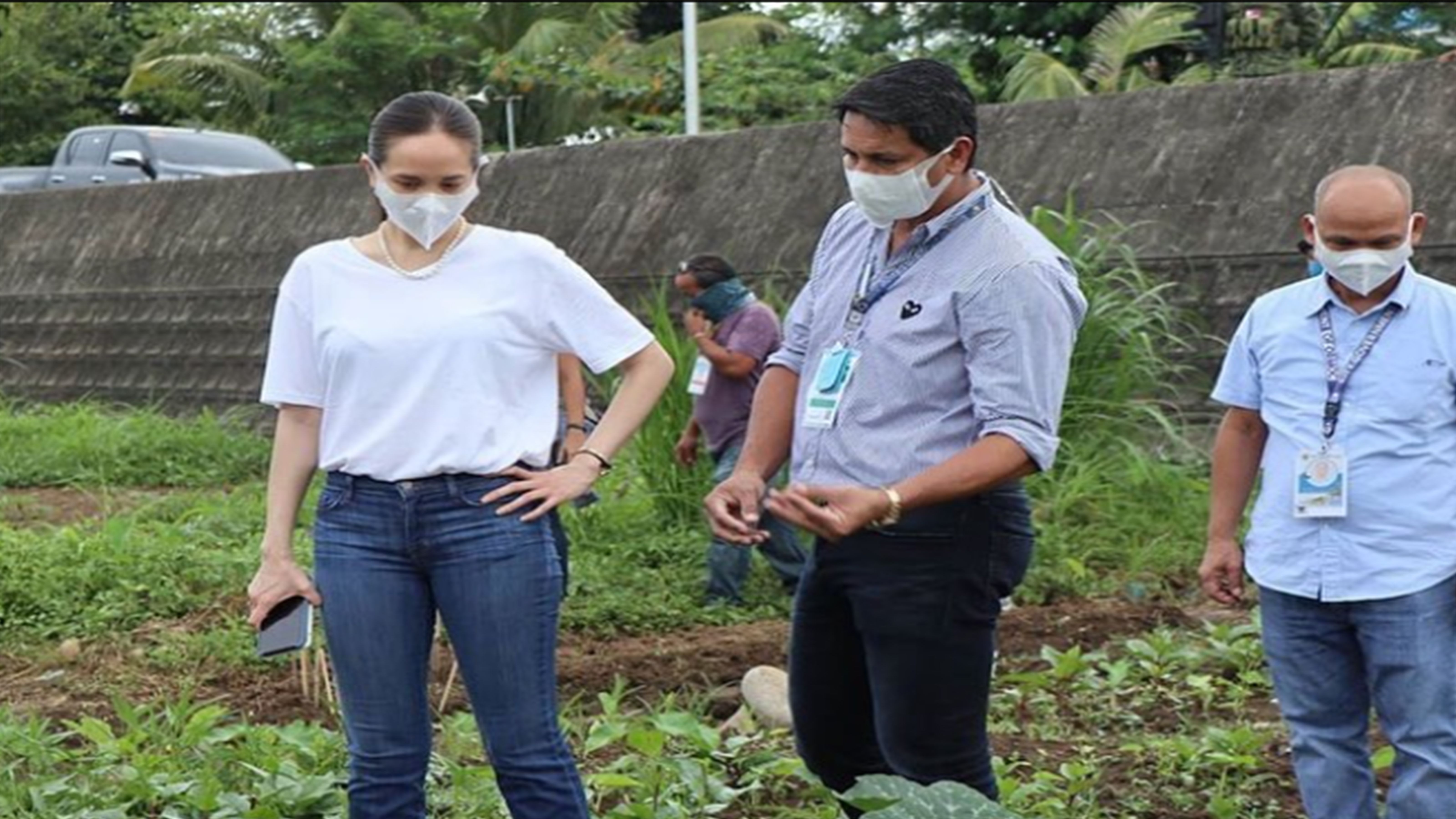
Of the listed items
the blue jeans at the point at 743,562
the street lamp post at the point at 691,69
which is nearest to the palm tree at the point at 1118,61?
the street lamp post at the point at 691,69

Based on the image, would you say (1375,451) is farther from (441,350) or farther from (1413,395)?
(441,350)

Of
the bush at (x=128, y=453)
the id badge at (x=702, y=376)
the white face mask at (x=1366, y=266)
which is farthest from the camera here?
the bush at (x=128, y=453)

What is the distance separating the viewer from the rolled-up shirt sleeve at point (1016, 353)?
349 cm

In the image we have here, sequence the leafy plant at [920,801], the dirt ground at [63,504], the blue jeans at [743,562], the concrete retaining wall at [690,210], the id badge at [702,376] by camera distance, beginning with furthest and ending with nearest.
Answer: the dirt ground at [63,504] → the concrete retaining wall at [690,210] → the id badge at [702,376] → the blue jeans at [743,562] → the leafy plant at [920,801]

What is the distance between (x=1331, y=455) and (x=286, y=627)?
1901 mm

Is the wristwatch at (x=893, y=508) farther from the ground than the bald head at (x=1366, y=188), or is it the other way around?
the bald head at (x=1366, y=188)

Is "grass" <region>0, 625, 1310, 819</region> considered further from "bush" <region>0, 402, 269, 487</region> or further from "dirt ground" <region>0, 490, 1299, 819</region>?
"bush" <region>0, 402, 269, 487</region>

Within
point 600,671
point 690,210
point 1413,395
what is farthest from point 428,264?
point 690,210

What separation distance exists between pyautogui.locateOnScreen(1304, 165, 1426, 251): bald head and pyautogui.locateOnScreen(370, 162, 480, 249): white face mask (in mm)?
1581

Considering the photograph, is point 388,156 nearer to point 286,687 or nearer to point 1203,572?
point 1203,572

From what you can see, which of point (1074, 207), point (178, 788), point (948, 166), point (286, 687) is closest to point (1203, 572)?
point (948, 166)

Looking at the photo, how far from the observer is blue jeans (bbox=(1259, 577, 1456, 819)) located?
3.93 metres

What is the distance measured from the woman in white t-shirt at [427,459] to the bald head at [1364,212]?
131 cm

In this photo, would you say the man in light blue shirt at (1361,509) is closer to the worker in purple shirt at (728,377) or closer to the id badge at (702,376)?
the worker in purple shirt at (728,377)
